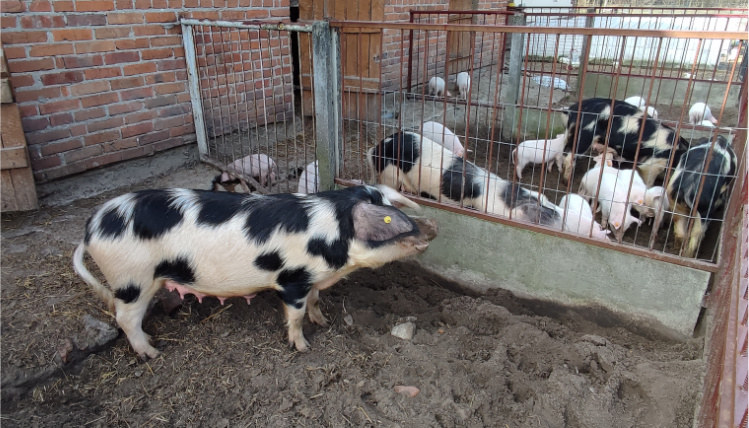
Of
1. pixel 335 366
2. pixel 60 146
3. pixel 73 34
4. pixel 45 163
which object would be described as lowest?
pixel 335 366

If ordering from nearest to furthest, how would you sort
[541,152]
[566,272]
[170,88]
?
[566,272]
[170,88]
[541,152]

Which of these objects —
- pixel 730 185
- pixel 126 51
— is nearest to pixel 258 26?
pixel 126 51

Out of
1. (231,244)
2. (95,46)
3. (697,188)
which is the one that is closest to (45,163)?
(95,46)

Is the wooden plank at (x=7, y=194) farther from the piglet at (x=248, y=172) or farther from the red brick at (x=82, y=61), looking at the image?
the piglet at (x=248, y=172)

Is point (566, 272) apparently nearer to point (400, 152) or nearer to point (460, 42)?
point (400, 152)

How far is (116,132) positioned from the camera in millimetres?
4293

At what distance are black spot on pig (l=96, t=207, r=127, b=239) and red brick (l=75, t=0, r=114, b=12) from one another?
2.13 meters

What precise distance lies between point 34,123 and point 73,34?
29.1 inches

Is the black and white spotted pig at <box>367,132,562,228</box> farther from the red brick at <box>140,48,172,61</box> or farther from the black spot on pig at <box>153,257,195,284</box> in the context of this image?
the red brick at <box>140,48,172,61</box>

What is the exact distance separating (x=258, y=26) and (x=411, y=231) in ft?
7.29

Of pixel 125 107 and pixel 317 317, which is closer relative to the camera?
pixel 317 317

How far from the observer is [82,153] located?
4.11 m

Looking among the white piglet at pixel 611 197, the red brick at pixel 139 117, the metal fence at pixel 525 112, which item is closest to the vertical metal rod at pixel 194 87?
the red brick at pixel 139 117

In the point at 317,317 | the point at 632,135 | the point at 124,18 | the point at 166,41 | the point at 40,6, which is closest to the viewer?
the point at 317,317
